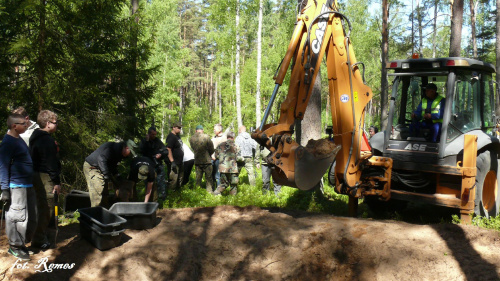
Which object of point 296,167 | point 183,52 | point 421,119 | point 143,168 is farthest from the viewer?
point 183,52

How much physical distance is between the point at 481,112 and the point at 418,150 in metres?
1.53

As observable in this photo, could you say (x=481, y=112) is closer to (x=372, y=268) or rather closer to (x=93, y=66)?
(x=372, y=268)

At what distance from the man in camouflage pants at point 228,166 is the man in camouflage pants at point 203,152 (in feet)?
1.32

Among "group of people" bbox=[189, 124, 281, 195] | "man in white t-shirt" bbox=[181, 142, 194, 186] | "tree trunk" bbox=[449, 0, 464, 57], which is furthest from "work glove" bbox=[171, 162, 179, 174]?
"tree trunk" bbox=[449, 0, 464, 57]

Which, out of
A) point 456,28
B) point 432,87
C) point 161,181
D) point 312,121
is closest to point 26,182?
point 161,181

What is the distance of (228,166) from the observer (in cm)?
A: 997

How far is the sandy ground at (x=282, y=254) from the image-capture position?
476 cm

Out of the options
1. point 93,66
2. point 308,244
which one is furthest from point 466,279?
point 93,66

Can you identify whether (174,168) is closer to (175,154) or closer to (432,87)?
(175,154)

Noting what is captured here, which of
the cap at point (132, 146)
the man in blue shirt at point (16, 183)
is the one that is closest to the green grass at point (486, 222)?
the man in blue shirt at point (16, 183)

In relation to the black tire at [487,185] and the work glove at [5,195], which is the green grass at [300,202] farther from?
the work glove at [5,195]

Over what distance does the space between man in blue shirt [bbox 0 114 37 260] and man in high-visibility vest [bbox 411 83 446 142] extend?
649 centimetres

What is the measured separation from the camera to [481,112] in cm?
723

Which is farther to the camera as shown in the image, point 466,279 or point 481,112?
point 481,112
